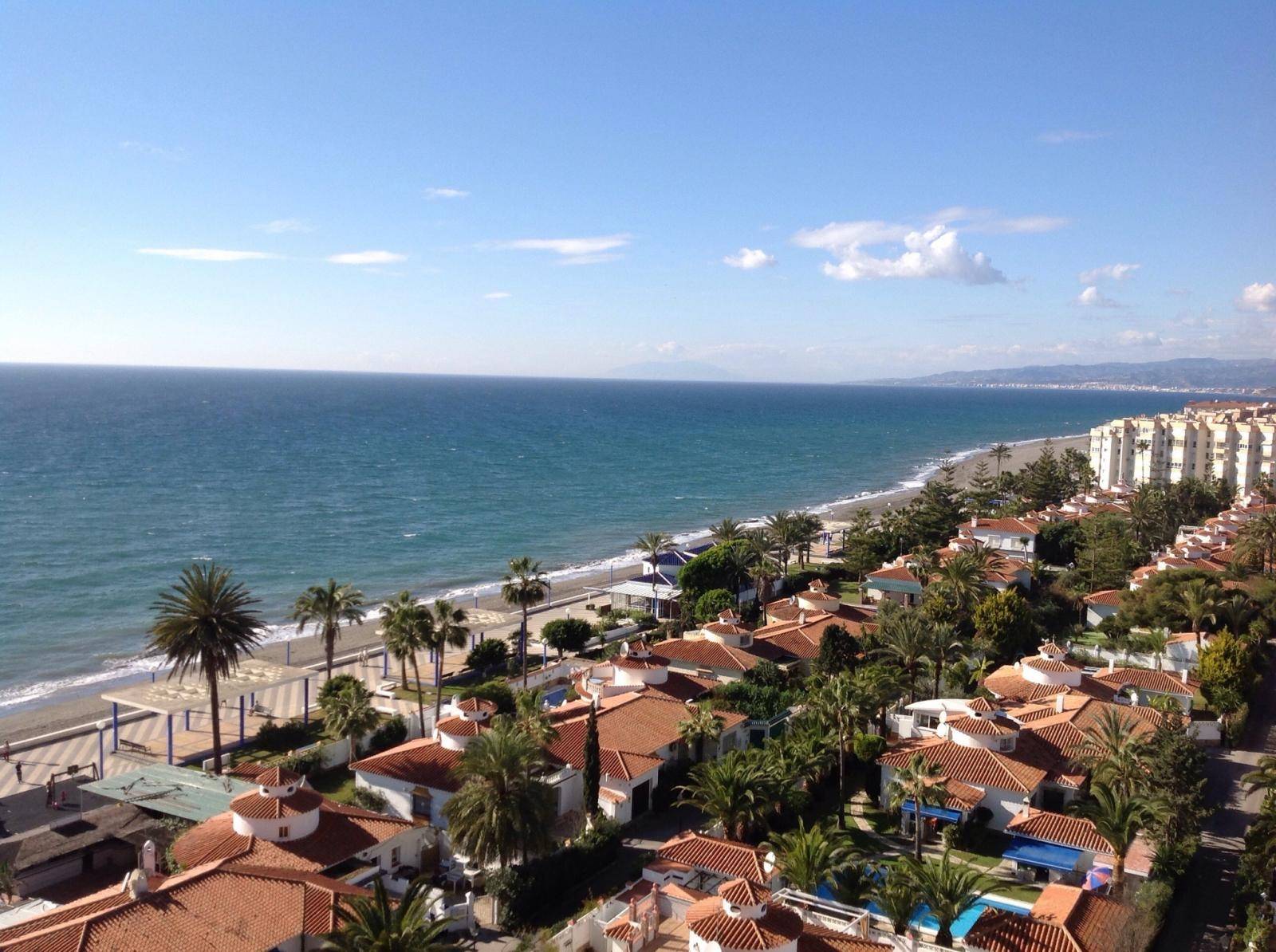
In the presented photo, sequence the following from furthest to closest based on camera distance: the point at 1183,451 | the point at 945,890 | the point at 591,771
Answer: the point at 1183,451, the point at 591,771, the point at 945,890

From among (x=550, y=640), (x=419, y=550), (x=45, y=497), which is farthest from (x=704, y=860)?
(x=45, y=497)

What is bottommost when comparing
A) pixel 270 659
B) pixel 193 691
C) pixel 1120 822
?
pixel 270 659

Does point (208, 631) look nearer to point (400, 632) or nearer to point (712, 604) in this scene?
point (400, 632)

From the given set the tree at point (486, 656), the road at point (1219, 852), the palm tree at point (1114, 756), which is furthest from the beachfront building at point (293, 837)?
the tree at point (486, 656)

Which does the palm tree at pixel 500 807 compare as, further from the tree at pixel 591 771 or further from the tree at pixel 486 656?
the tree at pixel 486 656

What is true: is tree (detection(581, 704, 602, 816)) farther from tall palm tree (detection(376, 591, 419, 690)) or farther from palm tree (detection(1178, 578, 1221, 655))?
palm tree (detection(1178, 578, 1221, 655))

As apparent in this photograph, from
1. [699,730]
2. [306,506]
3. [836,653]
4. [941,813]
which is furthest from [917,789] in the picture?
[306,506]

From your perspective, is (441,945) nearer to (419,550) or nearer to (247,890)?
(247,890)
